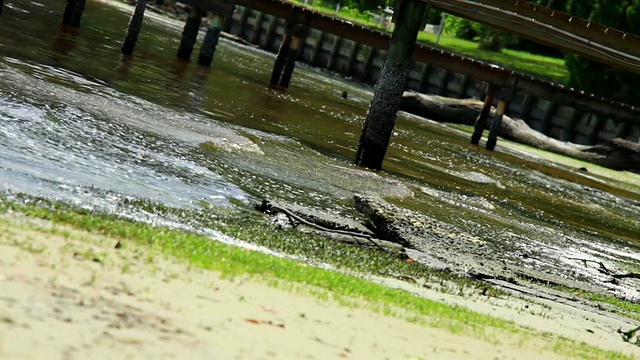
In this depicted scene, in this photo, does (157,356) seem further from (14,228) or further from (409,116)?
(409,116)

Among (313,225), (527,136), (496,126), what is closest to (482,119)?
(496,126)

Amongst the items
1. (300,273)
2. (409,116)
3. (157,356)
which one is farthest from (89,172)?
(409,116)

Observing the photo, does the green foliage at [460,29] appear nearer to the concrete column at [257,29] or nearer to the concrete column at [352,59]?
the concrete column at [257,29]

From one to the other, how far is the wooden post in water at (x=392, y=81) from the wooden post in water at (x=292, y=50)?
40.8ft

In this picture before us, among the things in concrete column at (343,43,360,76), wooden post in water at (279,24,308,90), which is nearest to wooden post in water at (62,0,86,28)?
wooden post in water at (279,24,308,90)

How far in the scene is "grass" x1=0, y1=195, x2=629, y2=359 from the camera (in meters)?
6.34

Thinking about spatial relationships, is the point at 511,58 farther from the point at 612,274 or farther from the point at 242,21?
the point at 612,274

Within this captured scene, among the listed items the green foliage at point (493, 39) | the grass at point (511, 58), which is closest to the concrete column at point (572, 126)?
the grass at point (511, 58)

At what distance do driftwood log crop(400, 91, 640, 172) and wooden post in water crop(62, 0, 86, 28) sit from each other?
13.1m

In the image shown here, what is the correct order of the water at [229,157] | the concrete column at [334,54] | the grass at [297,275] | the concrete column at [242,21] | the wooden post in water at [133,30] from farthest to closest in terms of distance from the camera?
the concrete column at [242,21]
the concrete column at [334,54]
the wooden post in water at [133,30]
the water at [229,157]
the grass at [297,275]

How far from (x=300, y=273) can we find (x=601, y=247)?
8178mm

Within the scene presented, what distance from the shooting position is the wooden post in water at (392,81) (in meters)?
15.2

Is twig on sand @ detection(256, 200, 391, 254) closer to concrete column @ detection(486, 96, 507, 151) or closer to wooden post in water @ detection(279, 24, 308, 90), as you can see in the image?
wooden post in water @ detection(279, 24, 308, 90)

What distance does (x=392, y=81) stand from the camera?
598 inches
